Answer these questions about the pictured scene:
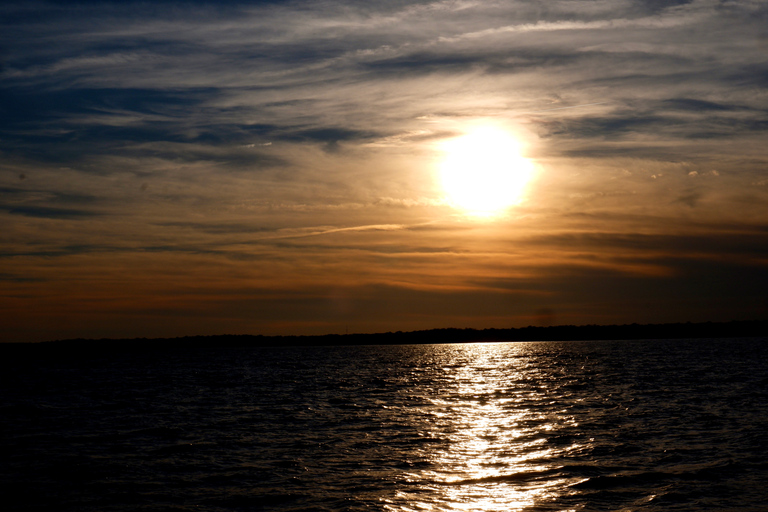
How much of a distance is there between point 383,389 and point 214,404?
18.7m

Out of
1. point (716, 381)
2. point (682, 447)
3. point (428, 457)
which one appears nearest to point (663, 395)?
point (716, 381)

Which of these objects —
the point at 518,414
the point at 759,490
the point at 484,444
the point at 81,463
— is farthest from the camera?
the point at 518,414

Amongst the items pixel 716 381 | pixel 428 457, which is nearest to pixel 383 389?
pixel 716 381

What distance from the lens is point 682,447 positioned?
3002 cm

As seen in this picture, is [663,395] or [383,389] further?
[383,389]

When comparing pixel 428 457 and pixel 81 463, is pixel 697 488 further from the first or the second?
pixel 81 463

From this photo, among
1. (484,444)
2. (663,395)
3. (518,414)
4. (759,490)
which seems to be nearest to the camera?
(759,490)

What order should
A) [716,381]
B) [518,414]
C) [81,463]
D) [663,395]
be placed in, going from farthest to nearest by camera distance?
[716,381] → [663,395] → [518,414] → [81,463]

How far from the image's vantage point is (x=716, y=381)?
6300 cm

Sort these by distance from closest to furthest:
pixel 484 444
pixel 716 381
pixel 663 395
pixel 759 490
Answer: pixel 759 490
pixel 484 444
pixel 663 395
pixel 716 381

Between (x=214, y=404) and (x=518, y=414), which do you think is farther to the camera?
(x=214, y=404)

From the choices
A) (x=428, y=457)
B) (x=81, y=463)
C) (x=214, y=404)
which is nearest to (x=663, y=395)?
(x=428, y=457)

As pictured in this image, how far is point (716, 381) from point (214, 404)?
4656 cm

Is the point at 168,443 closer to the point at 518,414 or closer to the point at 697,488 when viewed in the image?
the point at 518,414
